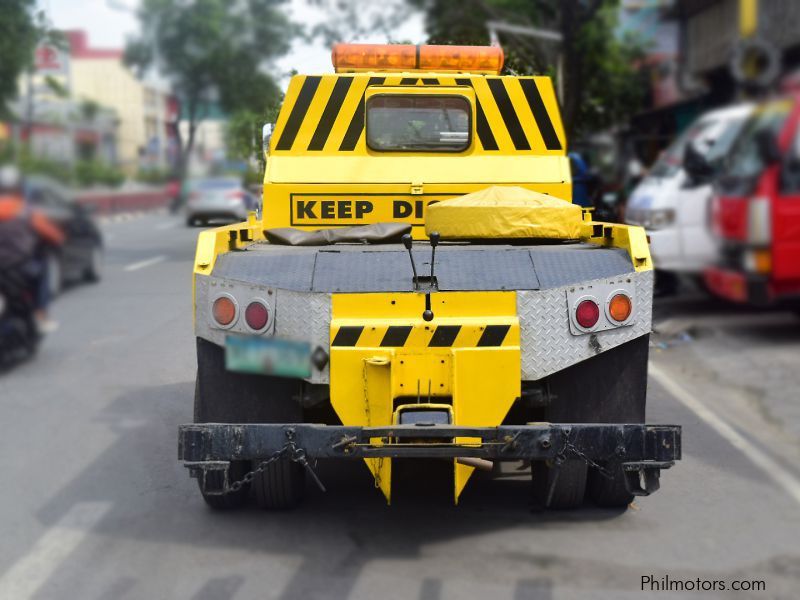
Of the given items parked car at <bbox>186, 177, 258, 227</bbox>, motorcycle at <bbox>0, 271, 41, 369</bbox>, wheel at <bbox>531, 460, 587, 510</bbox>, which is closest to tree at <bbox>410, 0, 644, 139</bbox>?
parked car at <bbox>186, 177, 258, 227</bbox>

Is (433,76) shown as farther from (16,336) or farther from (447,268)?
(16,336)

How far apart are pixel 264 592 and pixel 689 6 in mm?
2473

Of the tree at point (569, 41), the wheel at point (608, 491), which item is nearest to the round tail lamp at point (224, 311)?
the wheel at point (608, 491)

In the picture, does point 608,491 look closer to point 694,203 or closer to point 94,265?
point 694,203

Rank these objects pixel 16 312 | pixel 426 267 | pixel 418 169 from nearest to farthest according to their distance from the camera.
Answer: pixel 16 312 → pixel 426 267 → pixel 418 169

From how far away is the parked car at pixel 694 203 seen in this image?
382 centimetres

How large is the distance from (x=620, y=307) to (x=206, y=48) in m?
2.29

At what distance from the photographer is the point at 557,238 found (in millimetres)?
4797

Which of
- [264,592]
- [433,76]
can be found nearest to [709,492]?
[264,592]

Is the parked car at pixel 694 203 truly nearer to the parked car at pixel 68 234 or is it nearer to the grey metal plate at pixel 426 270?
the grey metal plate at pixel 426 270

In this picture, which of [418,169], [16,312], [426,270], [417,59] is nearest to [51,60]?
[16,312]

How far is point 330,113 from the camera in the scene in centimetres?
616

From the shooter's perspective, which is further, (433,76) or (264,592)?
(433,76)

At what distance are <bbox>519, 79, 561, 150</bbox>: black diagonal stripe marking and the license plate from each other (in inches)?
102
